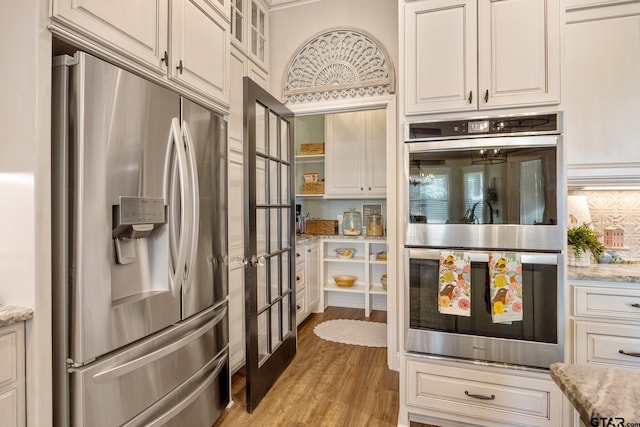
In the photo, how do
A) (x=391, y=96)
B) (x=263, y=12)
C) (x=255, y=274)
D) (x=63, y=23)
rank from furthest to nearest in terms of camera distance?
(x=263, y=12)
(x=391, y=96)
(x=255, y=274)
(x=63, y=23)

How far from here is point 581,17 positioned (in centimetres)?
194

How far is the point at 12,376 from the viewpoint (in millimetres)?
957

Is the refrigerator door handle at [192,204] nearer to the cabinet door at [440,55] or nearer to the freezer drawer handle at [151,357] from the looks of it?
the freezer drawer handle at [151,357]

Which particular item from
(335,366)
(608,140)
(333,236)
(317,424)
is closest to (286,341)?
(335,366)

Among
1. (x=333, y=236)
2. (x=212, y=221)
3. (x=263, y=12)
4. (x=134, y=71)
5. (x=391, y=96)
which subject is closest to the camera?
(x=134, y=71)

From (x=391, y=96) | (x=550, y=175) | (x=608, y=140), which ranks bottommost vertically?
(x=550, y=175)

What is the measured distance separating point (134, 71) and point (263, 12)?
71.7 inches

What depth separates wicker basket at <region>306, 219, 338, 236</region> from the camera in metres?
4.09

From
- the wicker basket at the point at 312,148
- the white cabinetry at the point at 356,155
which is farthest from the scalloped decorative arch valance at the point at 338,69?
the wicker basket at the point at 312,148

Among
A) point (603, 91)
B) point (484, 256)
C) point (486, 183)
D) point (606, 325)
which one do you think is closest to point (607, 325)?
point (606, 325)

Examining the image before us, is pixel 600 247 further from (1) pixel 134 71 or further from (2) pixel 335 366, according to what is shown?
(1) pixel 134 71

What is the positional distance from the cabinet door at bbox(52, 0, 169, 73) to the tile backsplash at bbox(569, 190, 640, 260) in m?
2.67

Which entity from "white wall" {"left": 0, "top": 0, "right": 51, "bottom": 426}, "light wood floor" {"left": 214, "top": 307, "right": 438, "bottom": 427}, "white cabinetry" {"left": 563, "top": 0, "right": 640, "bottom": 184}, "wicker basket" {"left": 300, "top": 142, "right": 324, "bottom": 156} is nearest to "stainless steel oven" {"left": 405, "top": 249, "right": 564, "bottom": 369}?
"light wood floor" {"left": 214, "top": 307, "right": 438, "bottom": 427}

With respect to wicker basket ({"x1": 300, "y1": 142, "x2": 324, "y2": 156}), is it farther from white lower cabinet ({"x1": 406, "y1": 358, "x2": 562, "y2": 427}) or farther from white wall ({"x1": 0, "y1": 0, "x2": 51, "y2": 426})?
white wall ({"x1": 0, "y1": 0, "x2": 51, "y2": 426})
